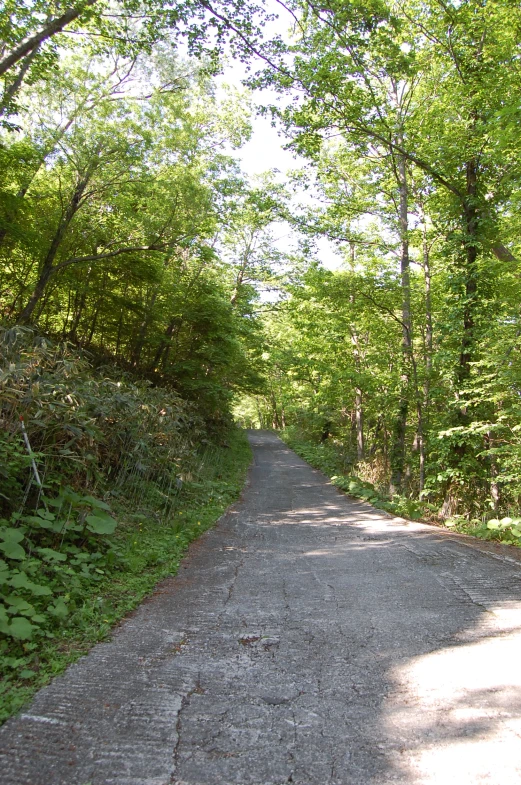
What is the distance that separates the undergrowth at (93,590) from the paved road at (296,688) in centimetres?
14

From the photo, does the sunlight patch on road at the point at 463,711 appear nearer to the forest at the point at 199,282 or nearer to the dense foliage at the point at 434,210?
the forest at the point at 199,282

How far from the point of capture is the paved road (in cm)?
193

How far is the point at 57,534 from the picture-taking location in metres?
4.13

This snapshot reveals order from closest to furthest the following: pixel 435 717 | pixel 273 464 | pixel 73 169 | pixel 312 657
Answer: pixel 435 717 → pixel 312 657 → pixel 73 169 → pixel 273 464

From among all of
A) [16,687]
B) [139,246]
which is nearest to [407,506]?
[16,687]

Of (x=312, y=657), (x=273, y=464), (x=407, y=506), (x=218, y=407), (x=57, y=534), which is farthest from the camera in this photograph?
(x=273, y=464)

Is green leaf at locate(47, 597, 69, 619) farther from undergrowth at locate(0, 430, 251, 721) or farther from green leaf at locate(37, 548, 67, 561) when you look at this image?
green leaf at locate(37, 548, 67, 561)

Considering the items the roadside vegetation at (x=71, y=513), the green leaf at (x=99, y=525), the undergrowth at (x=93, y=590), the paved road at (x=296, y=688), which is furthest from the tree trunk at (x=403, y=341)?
the green leaf at (x=99, y=525)

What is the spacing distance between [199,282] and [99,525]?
10.6 metres

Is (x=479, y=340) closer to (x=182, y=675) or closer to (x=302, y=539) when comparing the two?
(x=302, y=539)

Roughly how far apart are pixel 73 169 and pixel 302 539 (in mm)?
10052

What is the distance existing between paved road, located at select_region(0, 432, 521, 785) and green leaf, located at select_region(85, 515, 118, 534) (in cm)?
80

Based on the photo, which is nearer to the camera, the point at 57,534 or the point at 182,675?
the point at 182,675

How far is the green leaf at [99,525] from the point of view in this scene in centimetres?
427
